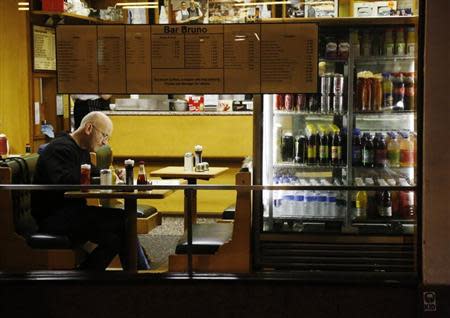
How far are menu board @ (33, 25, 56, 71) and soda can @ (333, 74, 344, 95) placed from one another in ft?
17.2

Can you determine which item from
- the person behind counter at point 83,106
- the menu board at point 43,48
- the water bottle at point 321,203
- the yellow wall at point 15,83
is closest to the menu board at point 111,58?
the water bottle at point 321,203

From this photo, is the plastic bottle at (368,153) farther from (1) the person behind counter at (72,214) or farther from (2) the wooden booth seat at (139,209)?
(2) the wooden booth seat at (139,209)

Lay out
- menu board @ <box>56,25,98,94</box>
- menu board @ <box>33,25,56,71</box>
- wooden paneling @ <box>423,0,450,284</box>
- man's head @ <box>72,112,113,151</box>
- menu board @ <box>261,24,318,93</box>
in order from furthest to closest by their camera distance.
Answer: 1. menu board @ <box>33,25,56,71</box>
2. man's head @ <box>72,112,113,151</box>
3. menu board @ <box>56,25,98,94</box>
4. menu board @ <box>261,24,318,93</box>
5. wooden paneling @ <box>423,0,450,284</box>

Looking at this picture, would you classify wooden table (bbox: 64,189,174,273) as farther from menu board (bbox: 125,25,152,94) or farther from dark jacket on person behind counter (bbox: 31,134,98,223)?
menu board (bbox: 125,25,152,94)

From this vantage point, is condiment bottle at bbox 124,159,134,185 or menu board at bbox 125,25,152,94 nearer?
menu board at bbox 125,25,152,94

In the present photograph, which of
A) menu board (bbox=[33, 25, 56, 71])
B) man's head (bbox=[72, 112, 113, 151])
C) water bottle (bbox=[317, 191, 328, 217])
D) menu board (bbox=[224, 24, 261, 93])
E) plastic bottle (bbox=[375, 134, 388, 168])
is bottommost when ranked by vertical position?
water bottle (bbox=[317, 191, 328, 217])

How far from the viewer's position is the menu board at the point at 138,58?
17.5ft

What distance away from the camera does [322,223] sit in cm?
603

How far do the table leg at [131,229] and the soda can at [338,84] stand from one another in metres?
1.84

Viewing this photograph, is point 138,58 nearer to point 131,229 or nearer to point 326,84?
point 131,229

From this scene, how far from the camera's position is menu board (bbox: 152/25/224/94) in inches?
208

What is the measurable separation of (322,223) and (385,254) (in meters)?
0.61

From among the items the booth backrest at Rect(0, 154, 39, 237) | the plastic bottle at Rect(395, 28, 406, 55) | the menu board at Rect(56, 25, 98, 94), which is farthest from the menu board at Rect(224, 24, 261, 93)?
the booth backrest at Rect(0, 154, 39, 237)

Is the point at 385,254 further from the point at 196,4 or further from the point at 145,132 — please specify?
the point at 145,132
